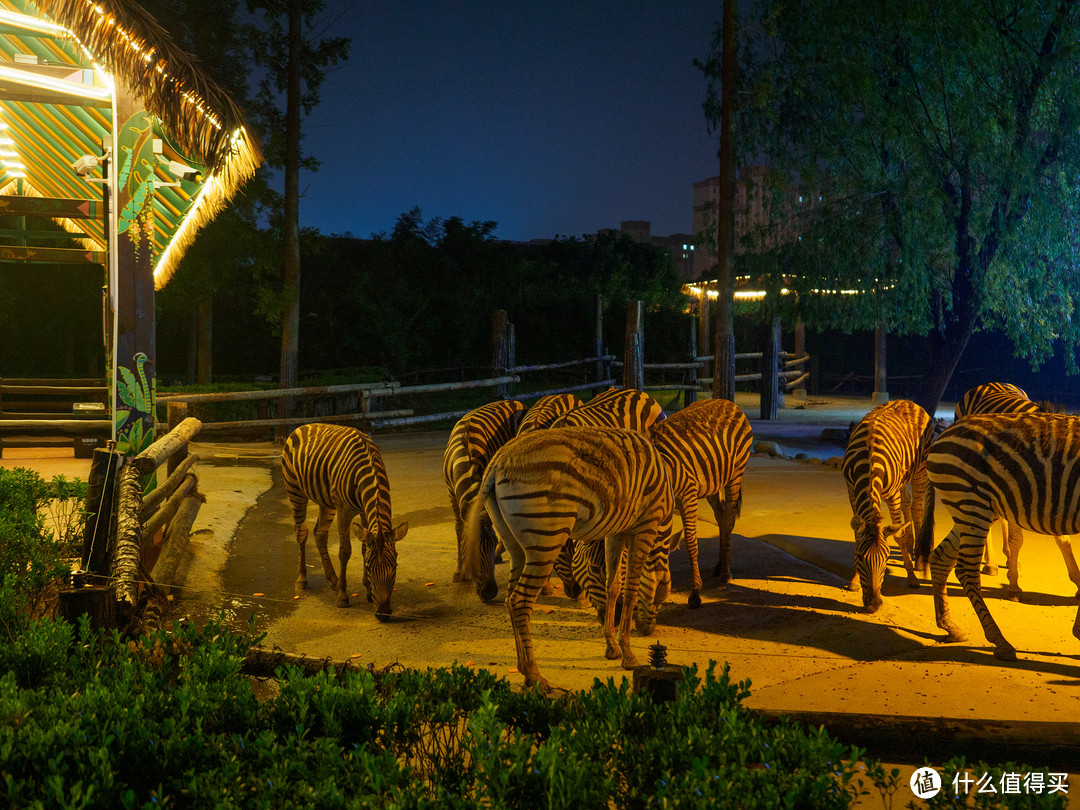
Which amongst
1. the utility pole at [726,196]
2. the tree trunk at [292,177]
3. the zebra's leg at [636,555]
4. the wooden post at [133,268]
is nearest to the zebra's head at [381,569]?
the zebra's leg at [636,555]

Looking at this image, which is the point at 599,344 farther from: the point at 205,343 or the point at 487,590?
the point at 487,590

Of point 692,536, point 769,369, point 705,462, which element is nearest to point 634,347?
point 769,369

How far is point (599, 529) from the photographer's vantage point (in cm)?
495

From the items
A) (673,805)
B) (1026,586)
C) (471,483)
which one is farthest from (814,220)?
(673,805)

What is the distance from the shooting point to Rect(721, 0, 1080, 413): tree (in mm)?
11945

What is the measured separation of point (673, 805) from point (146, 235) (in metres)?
6.14

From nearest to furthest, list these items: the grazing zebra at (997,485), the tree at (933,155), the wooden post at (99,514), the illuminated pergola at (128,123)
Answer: the wooden post at (99,514)
the grazing zebra at (997,485)
the illuminated pergola at (128,123)
the tree at (933,155)

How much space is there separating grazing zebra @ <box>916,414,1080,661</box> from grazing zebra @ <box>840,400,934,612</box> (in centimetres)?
51

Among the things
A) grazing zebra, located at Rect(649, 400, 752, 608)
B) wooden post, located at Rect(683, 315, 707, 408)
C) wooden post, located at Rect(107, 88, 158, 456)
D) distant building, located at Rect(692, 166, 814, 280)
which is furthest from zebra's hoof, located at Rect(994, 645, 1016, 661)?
wooden post, located at Rect(683, 315, 707, 408)

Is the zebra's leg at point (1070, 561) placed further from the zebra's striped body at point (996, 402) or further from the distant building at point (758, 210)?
the distant building at point (758, 210)

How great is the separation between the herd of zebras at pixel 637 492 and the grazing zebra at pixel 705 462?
0.02m

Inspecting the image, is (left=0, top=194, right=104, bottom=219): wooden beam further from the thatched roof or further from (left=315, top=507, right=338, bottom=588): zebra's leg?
(left=315, top=507, right=338, bottom=588): zebra's leg

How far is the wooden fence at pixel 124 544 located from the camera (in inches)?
144

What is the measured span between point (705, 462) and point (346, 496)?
3.01m
